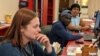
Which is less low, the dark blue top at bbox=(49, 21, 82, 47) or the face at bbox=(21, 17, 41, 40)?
the face at bbox=(21, 17, 41, 40)

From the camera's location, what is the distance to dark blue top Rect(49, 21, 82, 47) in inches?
134

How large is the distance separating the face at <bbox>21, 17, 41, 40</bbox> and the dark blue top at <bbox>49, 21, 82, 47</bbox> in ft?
5.73

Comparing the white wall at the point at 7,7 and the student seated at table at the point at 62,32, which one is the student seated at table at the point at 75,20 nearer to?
the student seated at table at the point at 62,32

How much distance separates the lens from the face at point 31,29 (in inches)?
63.1

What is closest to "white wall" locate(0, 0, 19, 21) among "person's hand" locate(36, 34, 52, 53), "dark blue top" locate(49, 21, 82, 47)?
"dark blue top" locate(49, 21, 82, 47)

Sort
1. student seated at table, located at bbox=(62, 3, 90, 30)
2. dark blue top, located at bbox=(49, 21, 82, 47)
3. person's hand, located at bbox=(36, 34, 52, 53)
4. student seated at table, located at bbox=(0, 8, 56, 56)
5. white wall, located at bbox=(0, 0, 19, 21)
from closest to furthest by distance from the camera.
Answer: student seated at table, located at bbox=(0, 8, 56, 56), person's hand, located at bbox=(36, 34, 52, 53), dark blue top, located at bbox=(49, 21, 82, 47), student seated at table, located at bbox=(62, 3, 90, 30), white wall, located at bbox=(0, 0, 19, 21)

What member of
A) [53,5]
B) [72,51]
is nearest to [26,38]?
[72,51]

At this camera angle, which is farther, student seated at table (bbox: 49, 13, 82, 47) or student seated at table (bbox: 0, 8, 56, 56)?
student seated at table (bbox: 49, 13, 82, 47)

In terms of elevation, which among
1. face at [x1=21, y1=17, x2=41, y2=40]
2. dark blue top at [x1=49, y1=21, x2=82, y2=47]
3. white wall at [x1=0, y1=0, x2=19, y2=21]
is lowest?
dark blue top at [x1=49, y1=21, x2=82, y2=47]

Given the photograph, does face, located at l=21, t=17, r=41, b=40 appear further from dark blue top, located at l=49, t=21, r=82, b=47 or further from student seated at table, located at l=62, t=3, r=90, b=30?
student seated at table, located at l=62, t=3, r=90, b=30

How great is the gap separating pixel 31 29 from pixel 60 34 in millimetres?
1867

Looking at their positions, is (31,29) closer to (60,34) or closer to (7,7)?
(60,34)

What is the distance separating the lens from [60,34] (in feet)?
11.3

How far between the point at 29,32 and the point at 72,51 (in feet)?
3.06
